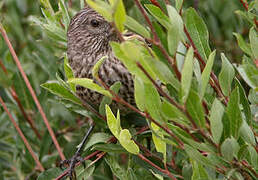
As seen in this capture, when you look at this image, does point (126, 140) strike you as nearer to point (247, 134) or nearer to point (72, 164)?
point (247, 134)

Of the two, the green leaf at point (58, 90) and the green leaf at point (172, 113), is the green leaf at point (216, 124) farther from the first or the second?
the green leaf at point (58, 90)

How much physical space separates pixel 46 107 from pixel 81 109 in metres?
0.55

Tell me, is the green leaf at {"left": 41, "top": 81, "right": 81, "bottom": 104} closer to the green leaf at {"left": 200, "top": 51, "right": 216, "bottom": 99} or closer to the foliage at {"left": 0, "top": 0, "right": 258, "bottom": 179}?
the foliage at {"left": 0, "top": 0, "right": 258, "bottom": 179}

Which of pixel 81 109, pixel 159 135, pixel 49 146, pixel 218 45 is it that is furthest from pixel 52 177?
pixel 218 45

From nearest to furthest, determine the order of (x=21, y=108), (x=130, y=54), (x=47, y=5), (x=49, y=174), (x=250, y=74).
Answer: (x=130, y=54) → (x=250, y=74) → (x=49, y=174) → (x=47, y=5) → (x=21, y=108)

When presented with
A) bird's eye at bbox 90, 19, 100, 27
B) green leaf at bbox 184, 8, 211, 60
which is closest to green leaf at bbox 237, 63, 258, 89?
green leaf at bbox 184, 8, 211, 60

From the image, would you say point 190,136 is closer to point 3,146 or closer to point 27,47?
point 3,146

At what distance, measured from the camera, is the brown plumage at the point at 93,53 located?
2525mm

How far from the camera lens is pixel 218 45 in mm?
3336

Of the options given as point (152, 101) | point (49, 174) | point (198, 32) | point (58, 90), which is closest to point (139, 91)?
point (152, 101)

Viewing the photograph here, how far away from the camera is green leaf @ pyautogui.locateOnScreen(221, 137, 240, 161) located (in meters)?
1.27

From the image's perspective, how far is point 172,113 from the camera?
1.28m

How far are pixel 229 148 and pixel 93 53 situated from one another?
1.61 metres

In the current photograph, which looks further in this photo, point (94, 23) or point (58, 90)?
point (94, 23)
